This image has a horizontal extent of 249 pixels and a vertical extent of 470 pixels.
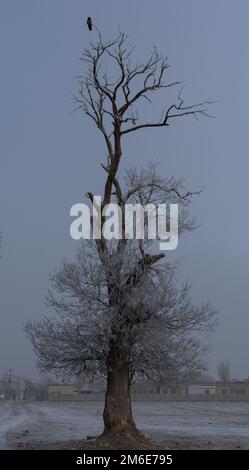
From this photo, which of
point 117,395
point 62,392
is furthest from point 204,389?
point 117,395

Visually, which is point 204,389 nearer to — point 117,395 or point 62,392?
point 62,392

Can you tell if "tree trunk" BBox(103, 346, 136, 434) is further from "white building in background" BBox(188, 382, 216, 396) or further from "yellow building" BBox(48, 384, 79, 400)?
"white building in background" BBox(188, 382, 216, 396)

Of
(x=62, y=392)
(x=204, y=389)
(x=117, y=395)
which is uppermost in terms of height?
(x=117, y=395)

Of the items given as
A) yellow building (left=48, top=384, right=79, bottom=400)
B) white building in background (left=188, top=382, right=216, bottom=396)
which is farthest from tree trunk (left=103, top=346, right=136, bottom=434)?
white building in background (left=188, top=382, right=216, bottom=396)

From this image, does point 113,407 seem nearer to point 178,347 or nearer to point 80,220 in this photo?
point 178,347

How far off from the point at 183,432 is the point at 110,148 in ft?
45.5

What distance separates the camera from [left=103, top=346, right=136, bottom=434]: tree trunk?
23.4 metres

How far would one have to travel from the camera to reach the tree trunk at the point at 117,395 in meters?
23.4

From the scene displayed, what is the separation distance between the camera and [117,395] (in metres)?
23.8

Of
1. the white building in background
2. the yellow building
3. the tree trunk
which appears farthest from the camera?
the white building in background

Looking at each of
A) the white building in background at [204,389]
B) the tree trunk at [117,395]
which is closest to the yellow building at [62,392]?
the white building in background at [204,389]

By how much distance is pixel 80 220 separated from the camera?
26125 millimetres

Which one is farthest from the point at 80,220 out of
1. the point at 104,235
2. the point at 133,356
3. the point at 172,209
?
the point at 133,356
